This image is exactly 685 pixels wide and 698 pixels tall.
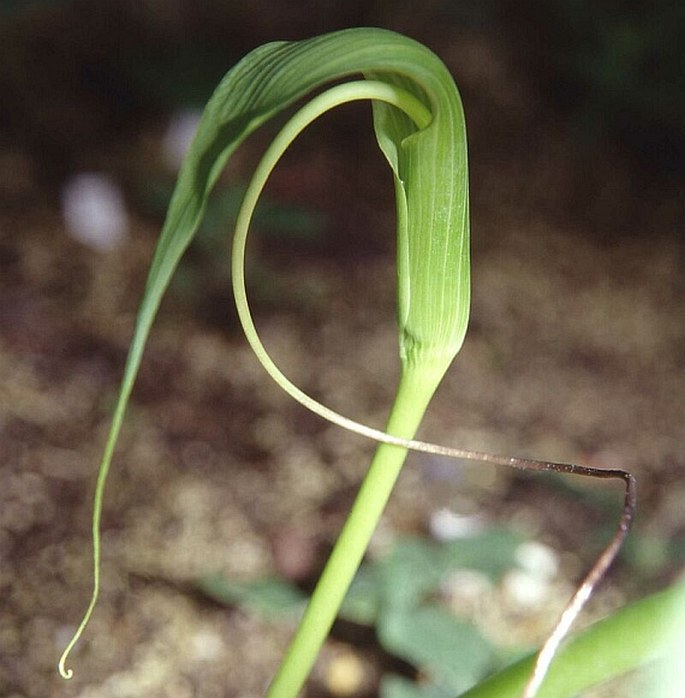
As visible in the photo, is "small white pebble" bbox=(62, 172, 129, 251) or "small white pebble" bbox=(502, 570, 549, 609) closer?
"small white pebble" bbox=(502, 570, 549, 609)

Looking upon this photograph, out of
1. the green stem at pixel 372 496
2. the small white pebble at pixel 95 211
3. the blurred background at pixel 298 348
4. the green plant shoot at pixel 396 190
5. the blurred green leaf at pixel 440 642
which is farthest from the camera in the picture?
the small white pebble at pixel 95 211

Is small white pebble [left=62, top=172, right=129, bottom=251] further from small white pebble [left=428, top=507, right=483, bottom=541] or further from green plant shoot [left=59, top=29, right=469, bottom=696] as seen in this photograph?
green plant shoot [left=59, top=29, right=469, bottom=696]

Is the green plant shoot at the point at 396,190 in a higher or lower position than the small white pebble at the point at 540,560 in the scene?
lower

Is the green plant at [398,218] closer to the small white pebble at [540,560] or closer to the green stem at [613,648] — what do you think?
the green stem at [613,648]

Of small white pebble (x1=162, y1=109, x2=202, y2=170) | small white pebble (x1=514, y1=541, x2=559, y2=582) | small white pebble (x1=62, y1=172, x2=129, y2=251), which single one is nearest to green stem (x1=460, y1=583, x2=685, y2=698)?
small white pebble (x1=514, y1=541, x2=559, y2=582)

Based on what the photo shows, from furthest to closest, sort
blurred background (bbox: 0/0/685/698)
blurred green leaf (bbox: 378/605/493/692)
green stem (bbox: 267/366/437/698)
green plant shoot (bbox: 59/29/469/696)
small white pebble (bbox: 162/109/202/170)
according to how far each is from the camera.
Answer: small white pebble (bbox: 162/109/202/170), blurred background (bbox: 0/0/685/698), blurred green leaf (bbox: 378/605/493/692), green stem (bbox: 267/366/437/698), green plant shoot (bbox: 59/29/469/696)

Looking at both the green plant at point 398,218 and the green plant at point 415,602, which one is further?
the green plant at point 415,602

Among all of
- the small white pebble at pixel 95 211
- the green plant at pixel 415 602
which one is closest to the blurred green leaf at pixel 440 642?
the green plant at pixel 415 602

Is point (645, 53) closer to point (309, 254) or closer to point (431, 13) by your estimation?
point (431, 13)
